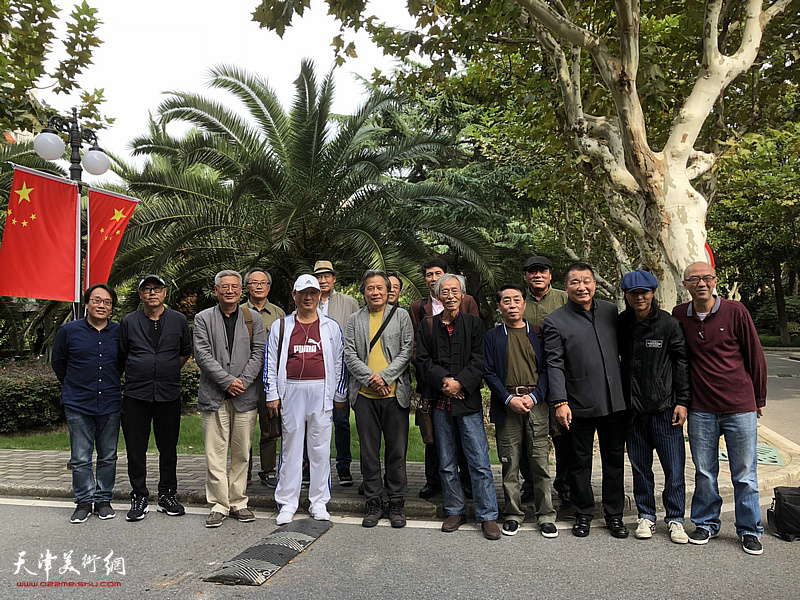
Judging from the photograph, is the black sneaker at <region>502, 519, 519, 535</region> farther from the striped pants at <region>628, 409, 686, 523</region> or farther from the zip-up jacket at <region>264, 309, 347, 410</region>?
the zip-up jacket at <region>264, 309, 347, 410</region>

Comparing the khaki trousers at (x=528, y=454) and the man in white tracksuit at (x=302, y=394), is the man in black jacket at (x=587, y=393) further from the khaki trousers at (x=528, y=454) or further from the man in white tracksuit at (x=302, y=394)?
the man in white tracksuit at (x=302, y=394)

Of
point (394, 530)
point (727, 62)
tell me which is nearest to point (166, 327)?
point (394, 530)

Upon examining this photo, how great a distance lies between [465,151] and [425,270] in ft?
50.9

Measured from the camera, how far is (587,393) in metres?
5.02

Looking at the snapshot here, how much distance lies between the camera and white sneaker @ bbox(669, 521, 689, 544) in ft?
15.7

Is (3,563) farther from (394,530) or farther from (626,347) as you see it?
(626,347)

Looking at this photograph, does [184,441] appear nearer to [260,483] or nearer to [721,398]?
[260,483]

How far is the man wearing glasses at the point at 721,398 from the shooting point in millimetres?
4781

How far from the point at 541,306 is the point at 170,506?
371 cm

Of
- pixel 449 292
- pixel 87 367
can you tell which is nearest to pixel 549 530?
pixel 449 292

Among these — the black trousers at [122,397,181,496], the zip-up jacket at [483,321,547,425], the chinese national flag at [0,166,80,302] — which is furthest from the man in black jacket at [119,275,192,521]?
the zip-up jacket at [483,321,547,425]

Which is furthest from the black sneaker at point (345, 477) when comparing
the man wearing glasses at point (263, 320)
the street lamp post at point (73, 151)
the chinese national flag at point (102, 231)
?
the street lamp post at point (73, 151)

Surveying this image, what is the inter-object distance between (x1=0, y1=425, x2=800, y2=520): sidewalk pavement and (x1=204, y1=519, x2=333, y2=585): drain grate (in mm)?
613

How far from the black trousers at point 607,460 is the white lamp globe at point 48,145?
660 centimetres
